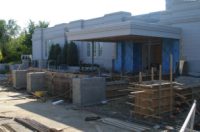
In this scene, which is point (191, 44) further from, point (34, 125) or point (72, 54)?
point (72, 54)

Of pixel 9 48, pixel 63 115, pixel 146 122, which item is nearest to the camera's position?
pixel 146 122

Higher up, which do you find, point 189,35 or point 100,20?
point 100,20

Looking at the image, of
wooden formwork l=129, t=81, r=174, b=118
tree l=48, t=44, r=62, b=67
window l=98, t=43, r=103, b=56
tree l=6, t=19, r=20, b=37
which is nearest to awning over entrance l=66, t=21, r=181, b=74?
window l=98, t=43, r=103, b=56

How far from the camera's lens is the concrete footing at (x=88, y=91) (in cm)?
1410

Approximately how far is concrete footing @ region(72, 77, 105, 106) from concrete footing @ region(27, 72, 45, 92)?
4.80 m

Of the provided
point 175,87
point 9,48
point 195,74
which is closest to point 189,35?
point 195,74

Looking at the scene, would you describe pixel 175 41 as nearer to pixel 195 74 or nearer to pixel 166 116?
pixel 195 74

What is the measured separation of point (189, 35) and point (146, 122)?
35.5 ft

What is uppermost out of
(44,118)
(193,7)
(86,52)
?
(193,7)

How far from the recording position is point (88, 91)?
14227mm

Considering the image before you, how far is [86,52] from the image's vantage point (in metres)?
30.5

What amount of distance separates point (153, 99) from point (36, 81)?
30.4 feet

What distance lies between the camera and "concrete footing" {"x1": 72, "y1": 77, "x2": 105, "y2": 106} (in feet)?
46.3

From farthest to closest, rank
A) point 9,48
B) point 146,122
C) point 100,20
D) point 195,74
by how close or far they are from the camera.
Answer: point 9,48 → point 100,20 → point 195,74 → point 146,122
